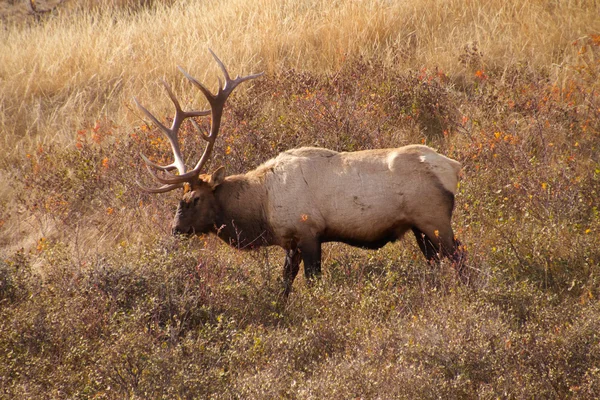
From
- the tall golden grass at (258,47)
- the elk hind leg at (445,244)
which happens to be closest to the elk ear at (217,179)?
the elk hind leg at (445,244)

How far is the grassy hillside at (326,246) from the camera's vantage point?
5.02 metres

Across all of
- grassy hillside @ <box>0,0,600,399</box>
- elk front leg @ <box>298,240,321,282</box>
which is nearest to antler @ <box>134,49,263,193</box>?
grassy hillside @ <box>0,0,600,399</box>

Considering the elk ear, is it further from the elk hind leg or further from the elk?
the elk hind leg

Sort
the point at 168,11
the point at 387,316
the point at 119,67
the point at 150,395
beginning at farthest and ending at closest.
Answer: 1. the point at 168,11
2. the point at 119,67
3. the point at 387,316
4. the point at 150,395

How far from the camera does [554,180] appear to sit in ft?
25.2

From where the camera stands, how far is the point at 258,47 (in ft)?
38.6

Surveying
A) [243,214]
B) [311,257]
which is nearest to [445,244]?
[311,257]

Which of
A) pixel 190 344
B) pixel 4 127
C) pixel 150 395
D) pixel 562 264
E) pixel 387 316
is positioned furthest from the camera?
pixel 4 127

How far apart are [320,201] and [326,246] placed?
3.72 feet

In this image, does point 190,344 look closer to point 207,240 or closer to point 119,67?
point 207,240

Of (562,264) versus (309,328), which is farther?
(562,264)

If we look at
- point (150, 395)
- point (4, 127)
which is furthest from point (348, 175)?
point (4, 127)

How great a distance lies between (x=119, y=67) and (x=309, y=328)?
7971 mm

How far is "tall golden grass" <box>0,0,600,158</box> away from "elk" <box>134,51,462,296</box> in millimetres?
4007
